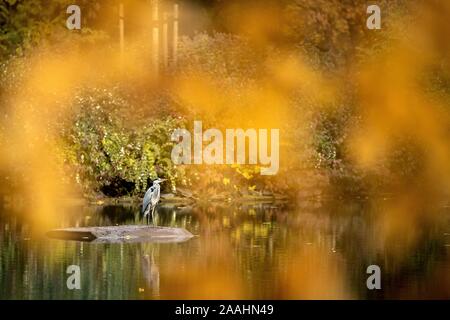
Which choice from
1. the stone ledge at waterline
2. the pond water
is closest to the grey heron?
the pond water

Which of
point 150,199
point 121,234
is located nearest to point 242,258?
point 121,234

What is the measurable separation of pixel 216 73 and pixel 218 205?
14.0 ft

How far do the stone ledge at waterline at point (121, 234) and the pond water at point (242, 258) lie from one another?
379 mm

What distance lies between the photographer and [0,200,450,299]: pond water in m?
22.5

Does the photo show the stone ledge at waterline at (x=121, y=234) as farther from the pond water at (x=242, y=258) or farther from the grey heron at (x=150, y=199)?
the grey heron at (x=150, y=199)

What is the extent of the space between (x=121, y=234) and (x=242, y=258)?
2.97m

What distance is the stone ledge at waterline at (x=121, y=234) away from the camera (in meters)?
27.8

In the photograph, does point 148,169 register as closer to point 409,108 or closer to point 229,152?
point 229,152

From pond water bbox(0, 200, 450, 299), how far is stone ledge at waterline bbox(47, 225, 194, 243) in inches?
14.9

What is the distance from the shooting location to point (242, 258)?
26.0 meters

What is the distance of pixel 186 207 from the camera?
36.0 metres

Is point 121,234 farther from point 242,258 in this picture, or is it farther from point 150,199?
point 242,258

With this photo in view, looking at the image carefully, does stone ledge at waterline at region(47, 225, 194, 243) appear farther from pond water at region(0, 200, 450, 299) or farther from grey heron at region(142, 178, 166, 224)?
grey heron at region(142, 178, 166, 224)
